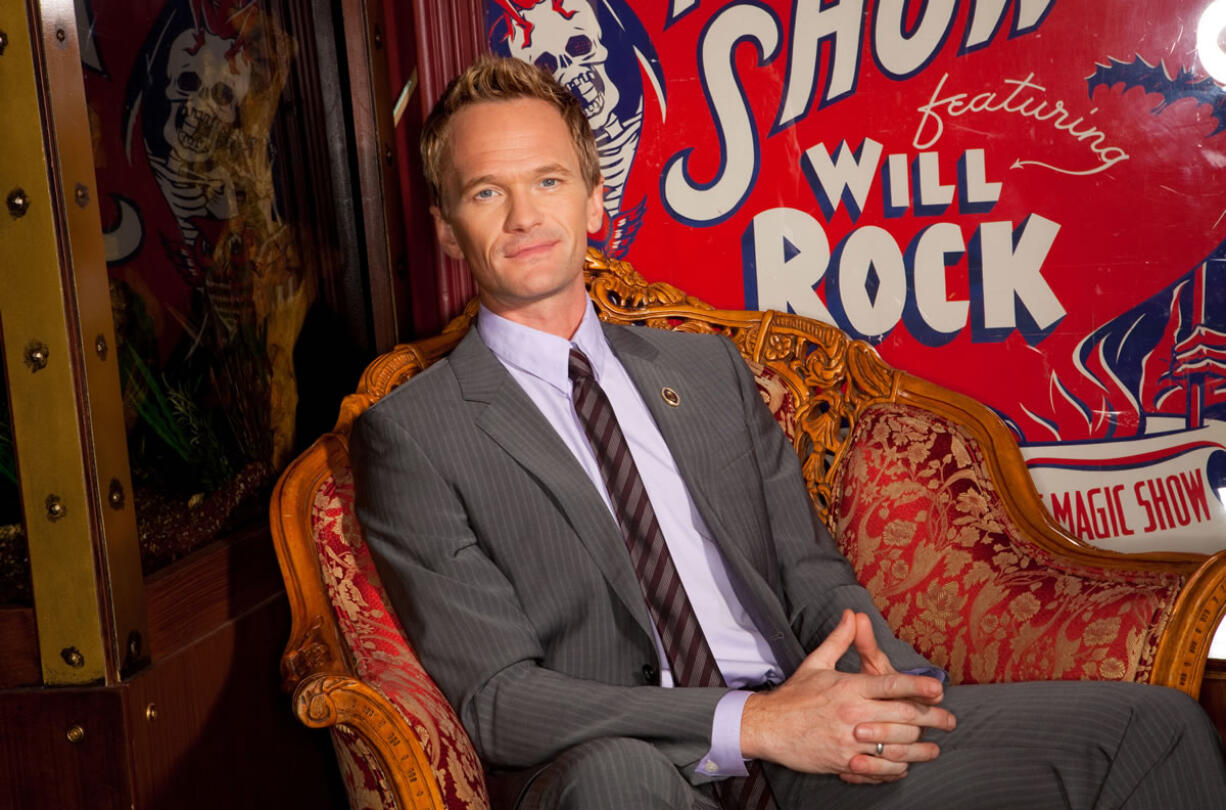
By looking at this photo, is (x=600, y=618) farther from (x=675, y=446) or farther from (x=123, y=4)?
(x=123, y=4)

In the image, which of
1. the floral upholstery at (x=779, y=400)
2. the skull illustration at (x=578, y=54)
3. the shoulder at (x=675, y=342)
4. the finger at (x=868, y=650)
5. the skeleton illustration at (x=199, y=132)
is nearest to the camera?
the finger at (x=868, y=650)

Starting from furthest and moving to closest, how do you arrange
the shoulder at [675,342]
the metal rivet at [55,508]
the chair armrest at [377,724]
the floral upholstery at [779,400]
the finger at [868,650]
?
the floral upholstery at [779,400] → the shoulder at [675,342] → the finger at [868,650] → the metal rivet at [55,508] → the chair armrest at [377,724]

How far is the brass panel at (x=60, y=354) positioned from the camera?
1573 mm

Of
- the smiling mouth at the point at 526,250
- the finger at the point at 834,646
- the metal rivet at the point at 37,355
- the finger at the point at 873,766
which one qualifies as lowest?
the finger at the point at 873,766

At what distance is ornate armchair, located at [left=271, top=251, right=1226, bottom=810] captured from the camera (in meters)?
1.61

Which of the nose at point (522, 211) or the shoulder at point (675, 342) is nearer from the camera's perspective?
the nose at point (522, 211)

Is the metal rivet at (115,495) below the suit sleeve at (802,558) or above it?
above

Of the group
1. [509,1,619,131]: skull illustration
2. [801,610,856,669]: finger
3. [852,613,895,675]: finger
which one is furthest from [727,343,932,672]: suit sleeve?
[509,1,619,131]: skull illustration

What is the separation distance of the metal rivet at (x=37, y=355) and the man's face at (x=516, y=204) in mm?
757

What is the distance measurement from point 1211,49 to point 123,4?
225cm

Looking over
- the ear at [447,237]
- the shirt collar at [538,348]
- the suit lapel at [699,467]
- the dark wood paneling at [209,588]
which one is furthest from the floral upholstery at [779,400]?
the dark wood paneling at [209,588]

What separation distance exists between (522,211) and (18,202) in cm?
82

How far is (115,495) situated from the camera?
1.69 meters

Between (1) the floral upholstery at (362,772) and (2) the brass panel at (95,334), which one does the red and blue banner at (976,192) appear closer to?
(2) the brass panel at (95,334)
